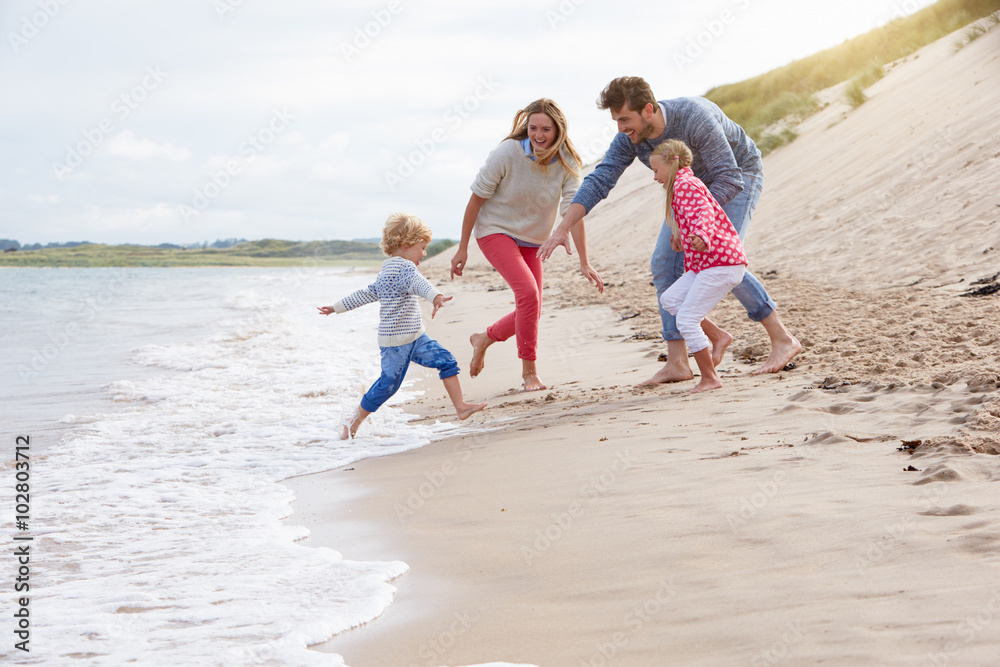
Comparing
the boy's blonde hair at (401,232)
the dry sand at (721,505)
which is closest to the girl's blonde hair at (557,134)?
the boy's blonde hair at (401,232)

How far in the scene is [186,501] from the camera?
3.78 metres

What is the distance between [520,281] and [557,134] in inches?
38.4

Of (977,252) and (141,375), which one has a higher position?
(141,375)

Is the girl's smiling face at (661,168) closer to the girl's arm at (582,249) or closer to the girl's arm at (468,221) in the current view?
the girl's arm at (582,249)

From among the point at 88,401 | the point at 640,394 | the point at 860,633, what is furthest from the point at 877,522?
the point at 88,401

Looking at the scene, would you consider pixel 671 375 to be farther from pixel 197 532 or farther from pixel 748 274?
pixel 197 532

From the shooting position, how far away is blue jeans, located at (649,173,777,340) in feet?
16.0

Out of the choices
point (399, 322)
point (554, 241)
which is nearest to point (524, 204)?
point (554, 241)

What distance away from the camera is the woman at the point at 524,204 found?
5.21m

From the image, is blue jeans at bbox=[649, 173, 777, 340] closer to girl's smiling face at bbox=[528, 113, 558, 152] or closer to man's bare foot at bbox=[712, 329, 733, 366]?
man's bare foot at bbox=[712, 329, 733, 366]

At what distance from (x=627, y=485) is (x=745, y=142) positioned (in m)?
2.81

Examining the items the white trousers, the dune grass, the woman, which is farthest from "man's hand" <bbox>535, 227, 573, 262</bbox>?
the dune grass

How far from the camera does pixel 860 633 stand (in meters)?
1.77

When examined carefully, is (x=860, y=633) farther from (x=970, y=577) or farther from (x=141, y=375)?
(x=141, y=375)
